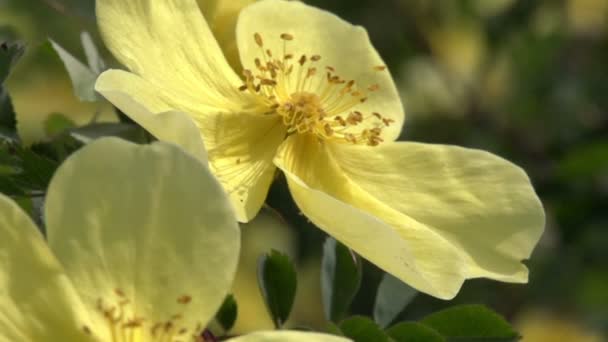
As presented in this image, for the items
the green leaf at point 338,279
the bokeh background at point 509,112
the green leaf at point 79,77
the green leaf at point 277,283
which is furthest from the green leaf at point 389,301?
the bokeh background at point 509,112

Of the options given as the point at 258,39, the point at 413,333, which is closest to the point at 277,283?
the point at 413,333

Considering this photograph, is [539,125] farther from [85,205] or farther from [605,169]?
[85,205]

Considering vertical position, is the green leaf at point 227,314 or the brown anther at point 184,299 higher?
the brown anther at point 184,299

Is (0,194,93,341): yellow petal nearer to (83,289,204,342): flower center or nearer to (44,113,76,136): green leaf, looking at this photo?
(83,289,204,342): flower center

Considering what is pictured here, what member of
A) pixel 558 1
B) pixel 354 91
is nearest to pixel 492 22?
pixel 558 1

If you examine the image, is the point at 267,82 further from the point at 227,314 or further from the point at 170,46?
the point at 227,314

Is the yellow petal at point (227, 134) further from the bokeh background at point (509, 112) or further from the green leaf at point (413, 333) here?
the bokeh background at point (509, 112)
